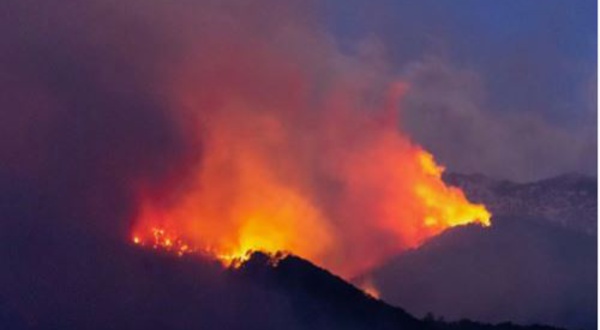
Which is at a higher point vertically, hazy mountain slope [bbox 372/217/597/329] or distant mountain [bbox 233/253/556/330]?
hazy mountain slope [bbox 372/217/597/329]

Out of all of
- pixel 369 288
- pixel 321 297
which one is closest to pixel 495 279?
pixel 369 288

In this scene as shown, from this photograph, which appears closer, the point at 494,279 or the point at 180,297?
the point at 180,297

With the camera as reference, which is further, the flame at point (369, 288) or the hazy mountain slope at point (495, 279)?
the hazy mountain slope at point (495, 279)

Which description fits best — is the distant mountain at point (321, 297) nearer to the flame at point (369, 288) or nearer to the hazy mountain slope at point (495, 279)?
the flame at point (369, 288)

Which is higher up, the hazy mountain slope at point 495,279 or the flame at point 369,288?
the hazy mountain slope at point 495,279

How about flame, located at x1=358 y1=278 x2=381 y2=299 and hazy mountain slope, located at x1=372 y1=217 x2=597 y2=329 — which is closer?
flame, located at x1=358 y1=278 x2=381 y2=299

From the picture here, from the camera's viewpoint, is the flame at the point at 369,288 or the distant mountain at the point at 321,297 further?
the flame at the point at 369,288

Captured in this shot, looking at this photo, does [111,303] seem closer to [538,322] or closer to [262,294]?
[262,294]

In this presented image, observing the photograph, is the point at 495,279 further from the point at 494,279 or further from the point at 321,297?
the point at 321,297

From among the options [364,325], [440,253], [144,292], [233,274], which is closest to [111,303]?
[144,292]

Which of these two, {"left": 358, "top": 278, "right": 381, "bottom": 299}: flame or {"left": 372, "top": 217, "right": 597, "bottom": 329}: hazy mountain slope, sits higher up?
{"left": 372, "top": 217, "right": 597, "bottom": 329}: hazy mountain slope

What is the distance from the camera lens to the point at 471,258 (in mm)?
134750

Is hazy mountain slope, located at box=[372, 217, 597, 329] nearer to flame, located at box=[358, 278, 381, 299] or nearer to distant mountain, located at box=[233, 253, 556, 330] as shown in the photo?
flame, located at box=[358, 278, 381, 299]

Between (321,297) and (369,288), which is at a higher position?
(369,288)
